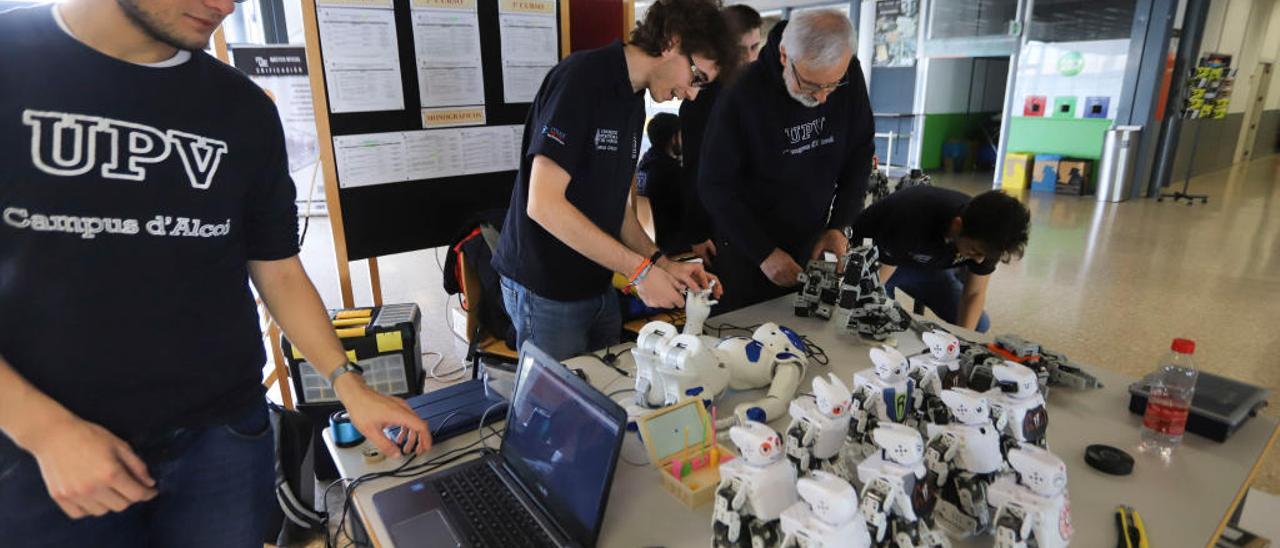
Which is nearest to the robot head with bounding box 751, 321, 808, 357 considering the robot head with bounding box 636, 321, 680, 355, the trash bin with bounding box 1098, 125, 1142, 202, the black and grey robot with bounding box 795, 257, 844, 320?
A: the robot head with bounding box 636, 321, 680, 355

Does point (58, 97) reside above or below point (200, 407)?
above

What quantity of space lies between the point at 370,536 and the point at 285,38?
5.44 metres

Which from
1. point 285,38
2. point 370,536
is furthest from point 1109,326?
point 285,38

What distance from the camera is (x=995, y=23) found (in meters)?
7.83

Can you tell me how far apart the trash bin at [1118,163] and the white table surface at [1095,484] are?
6.66 meters

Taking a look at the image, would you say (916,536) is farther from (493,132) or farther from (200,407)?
(493,132)

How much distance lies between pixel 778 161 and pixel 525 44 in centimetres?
120

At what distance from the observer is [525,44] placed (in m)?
2.69

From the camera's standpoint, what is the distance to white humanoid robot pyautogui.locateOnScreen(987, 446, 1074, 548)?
2.98ft

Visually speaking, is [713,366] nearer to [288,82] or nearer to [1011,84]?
[288,82]

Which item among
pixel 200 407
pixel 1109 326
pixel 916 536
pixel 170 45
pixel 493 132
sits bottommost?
pixel 1109 326

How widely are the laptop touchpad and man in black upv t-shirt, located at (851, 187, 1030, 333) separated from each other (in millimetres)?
1709

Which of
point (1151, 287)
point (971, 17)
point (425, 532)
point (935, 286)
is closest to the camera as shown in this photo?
point (425, 532)

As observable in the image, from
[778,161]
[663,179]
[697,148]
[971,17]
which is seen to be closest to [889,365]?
[778,161]
